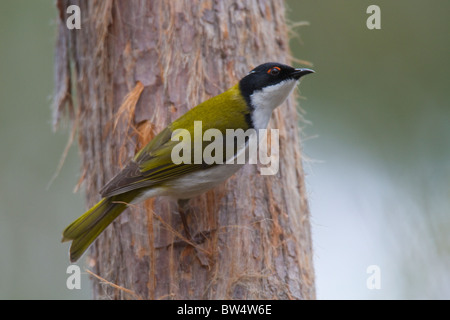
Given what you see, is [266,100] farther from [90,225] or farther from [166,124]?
[90,225]

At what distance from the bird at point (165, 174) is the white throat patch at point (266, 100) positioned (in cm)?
5

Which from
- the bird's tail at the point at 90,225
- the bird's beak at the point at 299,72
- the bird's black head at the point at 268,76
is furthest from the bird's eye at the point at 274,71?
the bird's tail at the point at 90,225

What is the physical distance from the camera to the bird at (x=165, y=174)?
12.4 ft

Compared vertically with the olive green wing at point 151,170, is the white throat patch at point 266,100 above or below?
above

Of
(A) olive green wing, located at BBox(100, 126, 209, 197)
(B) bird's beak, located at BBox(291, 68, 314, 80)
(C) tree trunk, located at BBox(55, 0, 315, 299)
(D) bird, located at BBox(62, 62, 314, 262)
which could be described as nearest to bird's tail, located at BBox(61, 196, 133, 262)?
(D) bird, located at BBox(62, 62, 314, 262)

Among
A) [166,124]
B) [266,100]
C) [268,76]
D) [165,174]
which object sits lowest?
[165,174]

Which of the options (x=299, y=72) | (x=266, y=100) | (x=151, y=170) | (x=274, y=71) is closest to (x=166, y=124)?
(x=151, y=170)

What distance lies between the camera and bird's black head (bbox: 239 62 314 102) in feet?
13.3

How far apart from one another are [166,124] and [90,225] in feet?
2.98

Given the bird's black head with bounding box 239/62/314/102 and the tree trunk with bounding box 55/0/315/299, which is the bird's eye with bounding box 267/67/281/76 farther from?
the tree trunk with bounding box 55/0/315/299

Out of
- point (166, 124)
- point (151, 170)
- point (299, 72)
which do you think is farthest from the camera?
point (166, 124)

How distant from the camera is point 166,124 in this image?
4160mm

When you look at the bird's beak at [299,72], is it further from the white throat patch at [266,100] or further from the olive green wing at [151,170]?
the olive green wing at [151,170]
